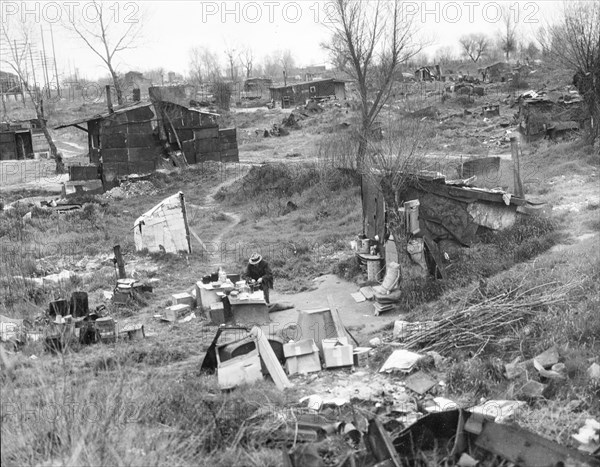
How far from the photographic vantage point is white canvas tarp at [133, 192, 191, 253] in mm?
16562

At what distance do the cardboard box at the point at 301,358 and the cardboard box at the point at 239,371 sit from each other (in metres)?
0.58

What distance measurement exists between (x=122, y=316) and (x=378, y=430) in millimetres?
7507

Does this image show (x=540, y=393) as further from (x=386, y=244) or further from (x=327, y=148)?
(x=327, y=148)

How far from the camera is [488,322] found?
9000mm

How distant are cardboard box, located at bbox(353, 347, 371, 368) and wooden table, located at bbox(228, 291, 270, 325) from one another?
8.34 ft

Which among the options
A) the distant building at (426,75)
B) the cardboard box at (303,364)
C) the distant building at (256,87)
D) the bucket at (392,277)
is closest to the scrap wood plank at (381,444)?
the cardboard box at (303,364)

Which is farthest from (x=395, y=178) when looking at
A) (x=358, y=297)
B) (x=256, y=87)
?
(x=256, y=87)

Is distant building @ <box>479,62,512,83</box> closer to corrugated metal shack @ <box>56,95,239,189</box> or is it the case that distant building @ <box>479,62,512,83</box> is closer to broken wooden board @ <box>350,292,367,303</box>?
corrugated metal shack @ <box>56,95,239,189</box>

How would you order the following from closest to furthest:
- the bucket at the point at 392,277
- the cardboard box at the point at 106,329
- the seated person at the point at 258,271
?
the cardboard box at the point at 106,329 < the bucket at the point at 392,277 < the seated person at the point at 258,271

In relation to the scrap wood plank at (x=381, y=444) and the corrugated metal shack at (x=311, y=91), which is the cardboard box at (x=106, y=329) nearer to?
the scrap wood plank at (x=381, y=444)

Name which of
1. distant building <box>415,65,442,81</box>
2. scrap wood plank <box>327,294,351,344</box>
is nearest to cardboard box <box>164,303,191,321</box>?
scrap wood plank <box>327,294,351,344</box>

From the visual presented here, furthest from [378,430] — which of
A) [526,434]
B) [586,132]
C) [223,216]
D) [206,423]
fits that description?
[586,132]

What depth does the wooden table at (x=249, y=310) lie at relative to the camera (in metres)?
11.6

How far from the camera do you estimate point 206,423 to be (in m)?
6.71
